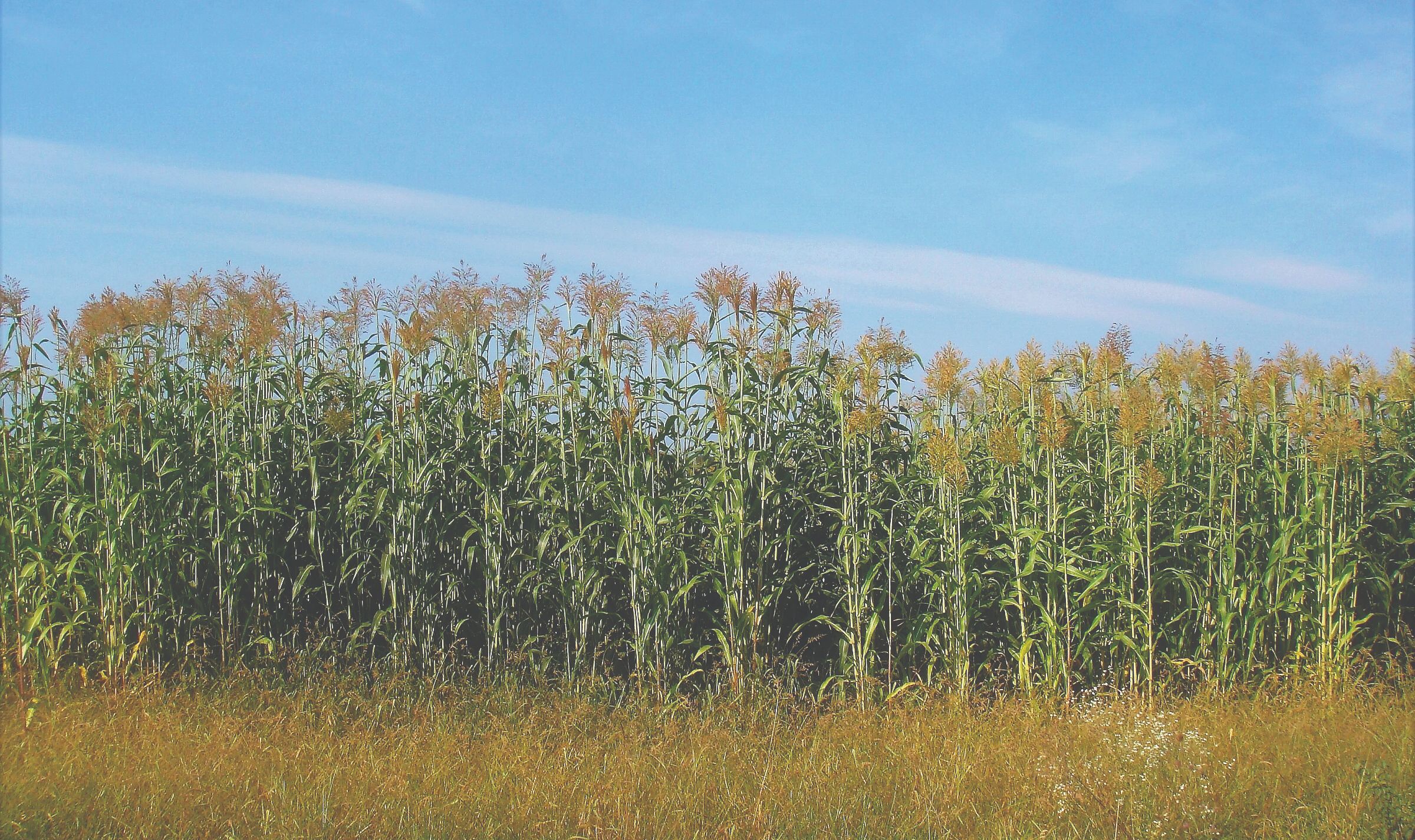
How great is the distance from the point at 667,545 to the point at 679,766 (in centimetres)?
122

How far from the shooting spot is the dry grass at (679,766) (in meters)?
3.57

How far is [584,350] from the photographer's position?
5.62 meters

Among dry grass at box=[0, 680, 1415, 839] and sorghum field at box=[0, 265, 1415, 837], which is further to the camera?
sorghum field at box=[0, 265, 1415, 837]

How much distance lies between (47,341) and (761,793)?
4756mm

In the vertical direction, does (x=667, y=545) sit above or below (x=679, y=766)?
above

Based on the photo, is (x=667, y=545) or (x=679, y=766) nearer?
(x=679, y=766)

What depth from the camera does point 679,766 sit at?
406cm

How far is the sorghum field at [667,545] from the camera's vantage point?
473 centimetres

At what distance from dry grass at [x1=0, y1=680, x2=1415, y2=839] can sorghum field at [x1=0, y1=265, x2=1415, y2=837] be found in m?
0.04

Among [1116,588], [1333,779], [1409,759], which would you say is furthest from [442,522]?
[1409,759]

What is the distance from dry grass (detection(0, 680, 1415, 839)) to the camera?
3.57 m

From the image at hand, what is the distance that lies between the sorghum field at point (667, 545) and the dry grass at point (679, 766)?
0.14 ft

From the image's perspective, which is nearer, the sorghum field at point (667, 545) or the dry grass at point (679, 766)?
the dry grass at point (679, 766)

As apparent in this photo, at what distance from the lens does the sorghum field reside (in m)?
4.73
